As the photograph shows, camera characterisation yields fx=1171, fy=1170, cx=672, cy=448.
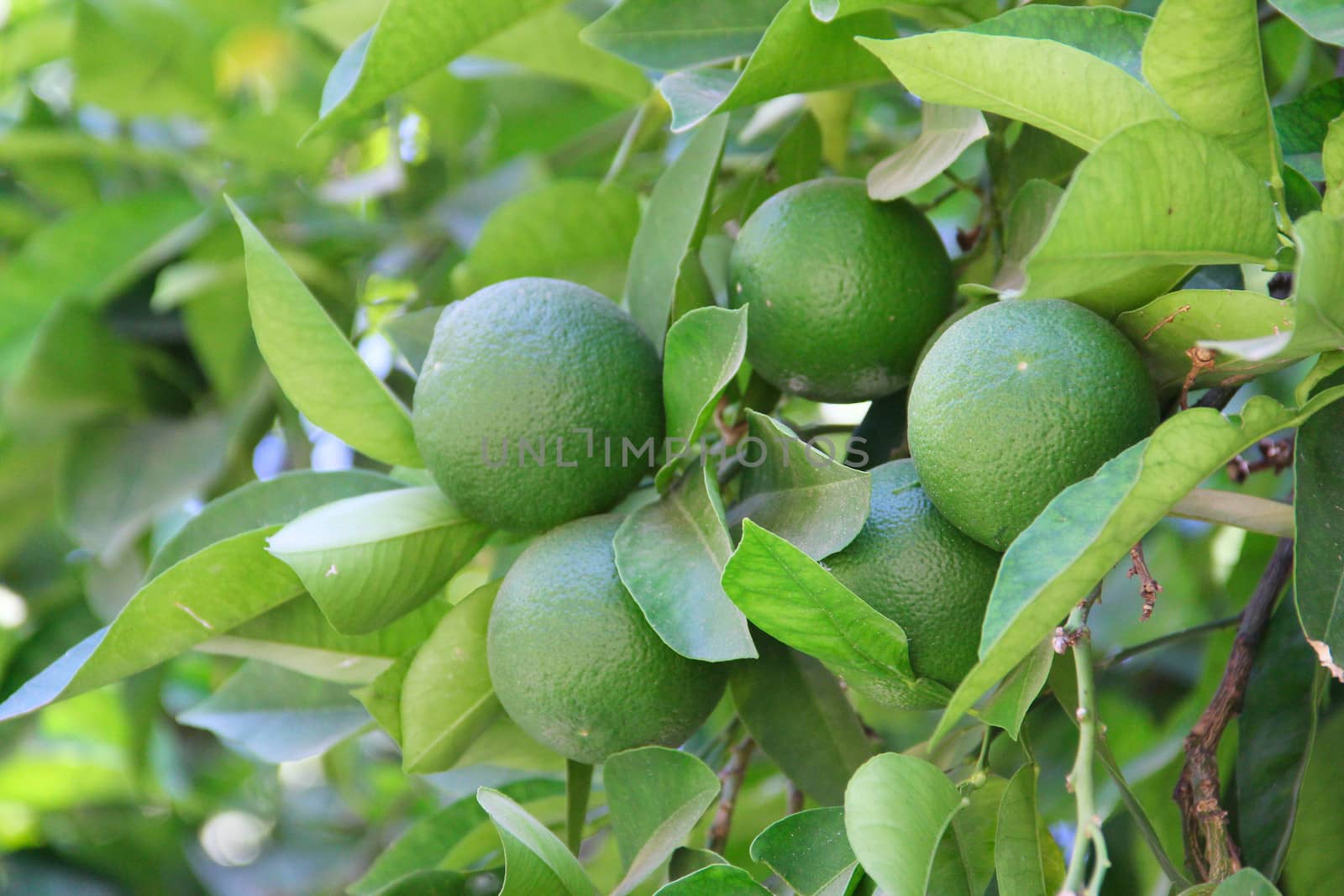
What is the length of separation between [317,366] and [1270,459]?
794mm

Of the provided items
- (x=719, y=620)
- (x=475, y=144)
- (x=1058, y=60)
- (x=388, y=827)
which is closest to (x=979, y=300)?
(x=1058, y=60)

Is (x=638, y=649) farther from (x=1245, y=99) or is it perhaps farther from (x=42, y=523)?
(x=42, y=523)

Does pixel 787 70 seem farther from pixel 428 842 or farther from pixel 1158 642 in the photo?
pixel 428 842

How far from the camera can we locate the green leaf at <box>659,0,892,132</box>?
0.80 m

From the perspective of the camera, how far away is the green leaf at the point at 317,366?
0.88 m

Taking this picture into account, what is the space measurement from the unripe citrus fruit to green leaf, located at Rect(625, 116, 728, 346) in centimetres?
5

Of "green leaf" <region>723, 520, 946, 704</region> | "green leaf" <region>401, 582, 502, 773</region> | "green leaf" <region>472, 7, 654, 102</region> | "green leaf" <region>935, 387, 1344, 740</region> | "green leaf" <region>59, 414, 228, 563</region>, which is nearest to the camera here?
"green leaf" <region>935, 387, 1344, 740</region>

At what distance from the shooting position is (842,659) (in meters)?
0.72

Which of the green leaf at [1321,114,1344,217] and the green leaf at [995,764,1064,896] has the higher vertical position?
the green leaf at [1321,114,1344,217]

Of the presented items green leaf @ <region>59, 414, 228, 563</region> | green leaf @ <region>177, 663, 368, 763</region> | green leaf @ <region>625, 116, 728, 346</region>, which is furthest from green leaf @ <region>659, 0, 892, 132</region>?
green leaf @ <region>59, 414, 228, 563</region>

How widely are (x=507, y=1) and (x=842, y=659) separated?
1.94ft

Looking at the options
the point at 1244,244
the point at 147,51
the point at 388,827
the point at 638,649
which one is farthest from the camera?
the point at 388,827

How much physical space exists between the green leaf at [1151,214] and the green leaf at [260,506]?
0.63m

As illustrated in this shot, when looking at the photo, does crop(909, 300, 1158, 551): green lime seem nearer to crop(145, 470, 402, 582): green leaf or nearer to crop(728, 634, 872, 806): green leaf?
crop(728, 634, 872, 806): green leaf
